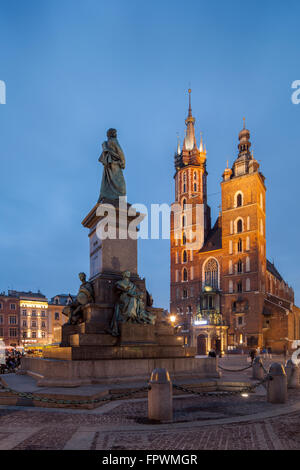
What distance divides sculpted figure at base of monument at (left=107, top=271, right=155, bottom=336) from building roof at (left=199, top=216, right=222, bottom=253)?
53.9 metres

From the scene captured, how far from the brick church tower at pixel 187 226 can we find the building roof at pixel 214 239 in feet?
2.74

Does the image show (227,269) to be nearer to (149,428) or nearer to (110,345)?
(110,345)

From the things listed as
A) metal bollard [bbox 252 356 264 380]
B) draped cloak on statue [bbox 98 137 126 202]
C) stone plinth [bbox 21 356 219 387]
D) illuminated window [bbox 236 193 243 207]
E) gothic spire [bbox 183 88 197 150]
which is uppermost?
gothic spire [bbox 183 88 197 150]

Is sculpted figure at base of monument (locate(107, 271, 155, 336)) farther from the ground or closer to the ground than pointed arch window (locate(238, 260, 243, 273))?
closer to the ground

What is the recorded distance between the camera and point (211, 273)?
65.1 metres

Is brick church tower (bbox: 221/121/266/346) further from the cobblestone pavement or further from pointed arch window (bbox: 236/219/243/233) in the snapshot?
the cobblestone pavement

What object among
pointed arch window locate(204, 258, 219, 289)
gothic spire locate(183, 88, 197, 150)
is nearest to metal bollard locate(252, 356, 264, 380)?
pointed arch window locate(204, 258, 219, 289)

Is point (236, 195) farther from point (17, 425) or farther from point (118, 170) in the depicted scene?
point (17, 425)

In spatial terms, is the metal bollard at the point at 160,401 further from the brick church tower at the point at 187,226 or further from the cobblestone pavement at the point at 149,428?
the brick church tower at the point at 187,226

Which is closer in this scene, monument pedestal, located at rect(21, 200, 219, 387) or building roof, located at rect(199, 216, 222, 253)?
monument pedestal, located at rect(21, 200, 219, 387)

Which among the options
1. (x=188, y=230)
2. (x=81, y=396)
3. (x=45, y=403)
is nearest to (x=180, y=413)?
(x=81, y=396)

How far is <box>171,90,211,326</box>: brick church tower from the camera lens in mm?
67312

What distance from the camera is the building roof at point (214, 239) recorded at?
66.4 metres

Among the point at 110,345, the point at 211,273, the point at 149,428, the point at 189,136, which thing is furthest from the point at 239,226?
the point at 149,428
